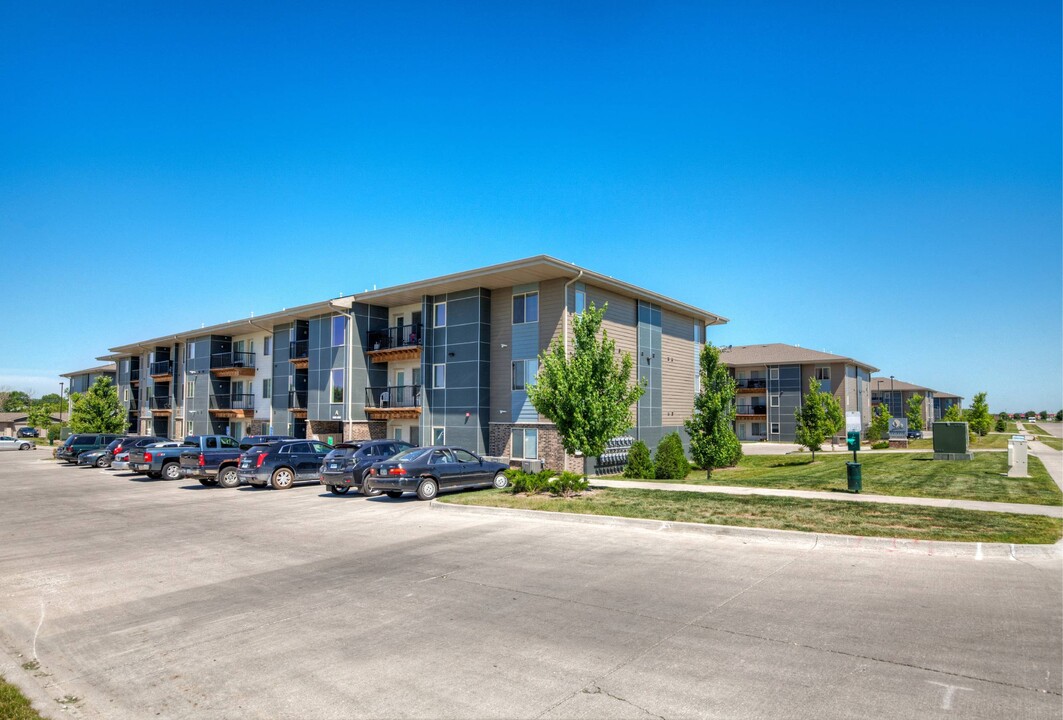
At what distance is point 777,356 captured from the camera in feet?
205

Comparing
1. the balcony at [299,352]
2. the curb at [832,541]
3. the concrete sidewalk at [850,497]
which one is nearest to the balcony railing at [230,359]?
the balcony at [299,352]

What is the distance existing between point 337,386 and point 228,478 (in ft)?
35.2

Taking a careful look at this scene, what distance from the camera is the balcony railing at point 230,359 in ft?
149

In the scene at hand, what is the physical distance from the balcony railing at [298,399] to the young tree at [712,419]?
78.8ft

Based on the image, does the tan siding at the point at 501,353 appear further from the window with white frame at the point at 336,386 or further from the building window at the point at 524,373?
the window with white frame at the point at 336,386

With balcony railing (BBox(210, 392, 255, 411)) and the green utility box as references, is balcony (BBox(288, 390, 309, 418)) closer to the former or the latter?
balcony railing (BBox(210, 392, 255, 411))

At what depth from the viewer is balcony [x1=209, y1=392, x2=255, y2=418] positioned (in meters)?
44.5

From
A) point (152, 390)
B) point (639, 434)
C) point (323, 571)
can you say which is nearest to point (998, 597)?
point (323, 571)

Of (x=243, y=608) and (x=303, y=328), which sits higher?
(x=303, y=328)

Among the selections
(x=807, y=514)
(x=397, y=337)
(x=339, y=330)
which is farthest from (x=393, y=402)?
(x=807, y=514)

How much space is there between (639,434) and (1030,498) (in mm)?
15980

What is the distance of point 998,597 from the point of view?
7797 millimetres

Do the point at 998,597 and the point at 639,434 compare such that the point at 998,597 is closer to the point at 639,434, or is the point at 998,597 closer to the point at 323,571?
the point at 323,571

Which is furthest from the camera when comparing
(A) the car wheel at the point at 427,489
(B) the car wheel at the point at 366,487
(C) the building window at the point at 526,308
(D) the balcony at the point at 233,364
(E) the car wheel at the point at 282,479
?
(D) the balcony at the point at 233,364
